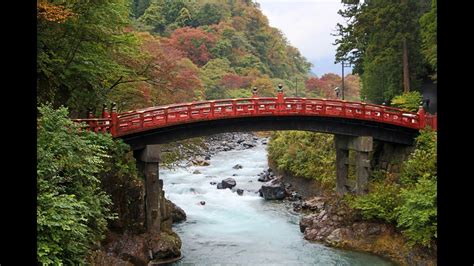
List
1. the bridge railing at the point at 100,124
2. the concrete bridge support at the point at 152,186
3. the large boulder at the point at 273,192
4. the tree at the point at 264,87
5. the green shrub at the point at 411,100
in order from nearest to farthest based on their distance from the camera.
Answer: the bridge railing at the point at 100,124
the concrete bridge support at the point at 152,186
the green shrub at the point at 411,100
the large boulder at the point at 273,192
the tree at the point at 264,87

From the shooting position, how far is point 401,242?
22141 millimetres

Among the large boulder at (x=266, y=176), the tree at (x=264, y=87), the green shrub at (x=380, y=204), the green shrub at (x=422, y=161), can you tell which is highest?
the tree at (x=264, y=87)

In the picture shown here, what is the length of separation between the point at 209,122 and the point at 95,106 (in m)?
5.72

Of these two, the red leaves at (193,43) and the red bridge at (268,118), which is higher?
the red leaves at (193,43)

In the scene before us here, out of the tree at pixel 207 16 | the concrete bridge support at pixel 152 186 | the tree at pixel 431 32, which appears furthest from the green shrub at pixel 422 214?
the tree at pixel 207 16

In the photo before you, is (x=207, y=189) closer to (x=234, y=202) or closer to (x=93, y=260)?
(x=234, y=202)

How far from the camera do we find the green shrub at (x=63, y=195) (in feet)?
35.7

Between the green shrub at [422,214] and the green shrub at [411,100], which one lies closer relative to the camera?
the green shrub at [422,214]

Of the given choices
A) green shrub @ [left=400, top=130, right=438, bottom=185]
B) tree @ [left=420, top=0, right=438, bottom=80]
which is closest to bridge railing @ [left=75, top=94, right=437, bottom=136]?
green shrub @ [left=400, top=130, right=438, bottom=185]

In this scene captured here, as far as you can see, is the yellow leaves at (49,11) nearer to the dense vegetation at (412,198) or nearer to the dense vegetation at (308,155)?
the dense vegetation at (412,198)

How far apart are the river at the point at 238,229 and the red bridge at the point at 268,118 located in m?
5.54

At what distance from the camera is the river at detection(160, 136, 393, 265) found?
21.6m
